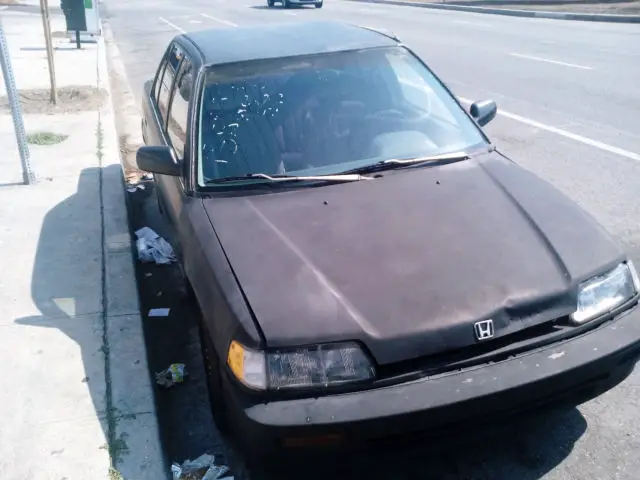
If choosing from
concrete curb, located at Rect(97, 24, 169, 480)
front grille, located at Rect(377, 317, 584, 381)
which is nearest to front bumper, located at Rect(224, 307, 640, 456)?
front grille, located at Rect(377, 317, 584, 381)

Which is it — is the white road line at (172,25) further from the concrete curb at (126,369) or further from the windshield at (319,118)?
the windshield at (319,118)

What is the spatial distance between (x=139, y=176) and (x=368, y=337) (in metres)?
5.29

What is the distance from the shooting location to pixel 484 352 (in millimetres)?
2684

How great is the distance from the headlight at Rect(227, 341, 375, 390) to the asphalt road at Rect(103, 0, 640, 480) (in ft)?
1.21

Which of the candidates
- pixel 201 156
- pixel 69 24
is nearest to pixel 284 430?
pixel 201 156

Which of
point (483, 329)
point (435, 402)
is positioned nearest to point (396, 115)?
point (483, 329)

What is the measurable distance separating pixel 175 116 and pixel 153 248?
1.34 metres

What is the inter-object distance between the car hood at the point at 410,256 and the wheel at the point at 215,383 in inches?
15.4

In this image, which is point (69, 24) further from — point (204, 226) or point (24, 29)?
point (204, 226)

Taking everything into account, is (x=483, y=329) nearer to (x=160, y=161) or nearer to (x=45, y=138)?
(x=160, y=161)

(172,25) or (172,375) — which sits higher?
(172,375)

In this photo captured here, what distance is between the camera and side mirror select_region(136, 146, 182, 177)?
374cm

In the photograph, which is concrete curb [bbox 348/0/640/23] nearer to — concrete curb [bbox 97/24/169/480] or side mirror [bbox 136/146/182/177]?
concrete curb [bbox 97/24/169/480]

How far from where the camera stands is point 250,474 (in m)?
3.12
